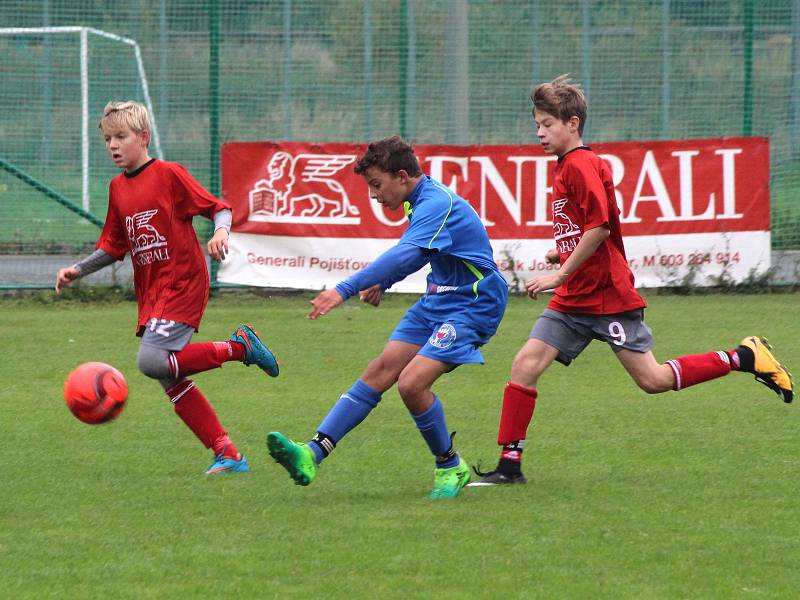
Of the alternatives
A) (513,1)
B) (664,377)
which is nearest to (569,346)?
(664,377)

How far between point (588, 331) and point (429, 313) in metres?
0.72

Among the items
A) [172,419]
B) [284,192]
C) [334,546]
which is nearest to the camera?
[334,546]

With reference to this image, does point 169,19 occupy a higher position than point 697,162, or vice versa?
point 169,19

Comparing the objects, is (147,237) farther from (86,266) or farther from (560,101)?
(560,101)

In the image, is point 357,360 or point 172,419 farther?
point 357,360

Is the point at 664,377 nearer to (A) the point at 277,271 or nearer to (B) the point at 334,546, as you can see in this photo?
(B) the point at 334,546

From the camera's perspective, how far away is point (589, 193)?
220 inches

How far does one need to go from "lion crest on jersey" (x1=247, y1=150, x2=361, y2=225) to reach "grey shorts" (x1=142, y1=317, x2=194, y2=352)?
638 centimetres

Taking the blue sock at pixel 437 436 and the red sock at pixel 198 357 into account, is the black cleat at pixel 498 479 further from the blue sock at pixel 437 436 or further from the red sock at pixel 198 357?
the red sock at pixel 198 357

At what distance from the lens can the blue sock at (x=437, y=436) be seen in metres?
5.61

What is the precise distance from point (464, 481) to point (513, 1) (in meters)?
9.46

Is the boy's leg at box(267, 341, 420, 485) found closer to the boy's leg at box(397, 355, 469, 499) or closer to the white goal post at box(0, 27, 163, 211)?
the boy's leg at box(397, 355, 469, 499)

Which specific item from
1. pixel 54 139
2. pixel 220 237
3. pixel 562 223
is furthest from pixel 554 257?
pixel 54 139

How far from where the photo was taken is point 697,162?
12.6 metres
